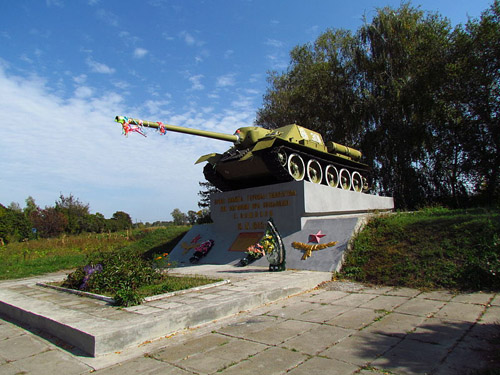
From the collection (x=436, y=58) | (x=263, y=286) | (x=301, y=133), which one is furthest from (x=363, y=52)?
(x=263, y=286)

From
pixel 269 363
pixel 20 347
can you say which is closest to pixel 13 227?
pixel 20 347

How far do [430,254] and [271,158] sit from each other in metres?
5.07

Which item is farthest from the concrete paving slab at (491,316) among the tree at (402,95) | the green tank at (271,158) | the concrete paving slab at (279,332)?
the tree at (402,95)

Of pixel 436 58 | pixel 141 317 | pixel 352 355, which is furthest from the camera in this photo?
pixel 436 58

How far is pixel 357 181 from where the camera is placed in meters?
15.1

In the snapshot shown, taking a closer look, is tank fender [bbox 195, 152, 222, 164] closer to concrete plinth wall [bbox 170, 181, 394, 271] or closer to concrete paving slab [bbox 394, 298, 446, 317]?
concrete plinth wall [bbox 170, 181, 394, 271]

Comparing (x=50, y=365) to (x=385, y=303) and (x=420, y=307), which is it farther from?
(x=420, y=307)

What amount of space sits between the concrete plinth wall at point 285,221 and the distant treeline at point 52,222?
626 inches

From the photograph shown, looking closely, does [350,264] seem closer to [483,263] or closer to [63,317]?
[483,263]

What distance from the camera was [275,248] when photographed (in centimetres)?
775

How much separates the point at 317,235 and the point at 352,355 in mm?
5719

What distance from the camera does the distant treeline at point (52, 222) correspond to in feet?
88.0

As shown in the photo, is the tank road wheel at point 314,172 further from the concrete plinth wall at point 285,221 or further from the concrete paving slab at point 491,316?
the concrete paving slab at point 491,316

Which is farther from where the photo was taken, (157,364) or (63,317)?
(63,317)
